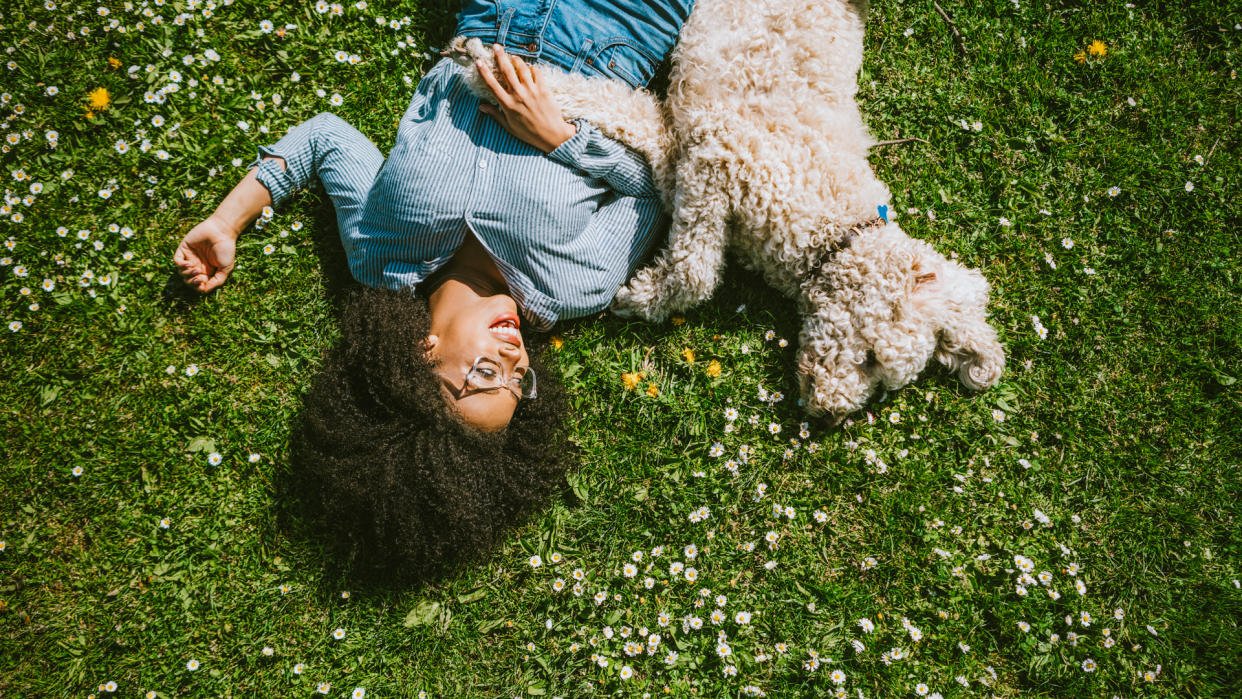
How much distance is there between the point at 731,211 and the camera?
130 inches

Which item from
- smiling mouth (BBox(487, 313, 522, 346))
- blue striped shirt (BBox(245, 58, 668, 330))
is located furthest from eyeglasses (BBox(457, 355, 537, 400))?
blue striped shirt (BBox(245, 58, 668, 330))

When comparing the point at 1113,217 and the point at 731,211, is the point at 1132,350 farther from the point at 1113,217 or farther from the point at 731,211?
the point at 731,211

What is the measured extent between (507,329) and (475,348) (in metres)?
0.20

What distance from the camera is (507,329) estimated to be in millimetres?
3172

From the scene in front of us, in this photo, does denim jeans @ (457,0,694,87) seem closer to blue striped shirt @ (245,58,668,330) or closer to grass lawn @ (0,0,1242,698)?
blue striped shirt @ (245,58,668,330)

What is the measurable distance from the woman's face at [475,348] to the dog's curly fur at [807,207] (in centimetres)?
91

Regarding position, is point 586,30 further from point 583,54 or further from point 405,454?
point 405,454

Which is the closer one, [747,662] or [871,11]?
[747,662]

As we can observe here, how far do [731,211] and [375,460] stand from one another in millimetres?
2106

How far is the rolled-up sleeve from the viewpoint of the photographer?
333 cm

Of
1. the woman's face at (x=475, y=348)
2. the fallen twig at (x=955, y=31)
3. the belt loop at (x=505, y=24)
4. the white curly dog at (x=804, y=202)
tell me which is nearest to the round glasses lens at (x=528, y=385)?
the woman's face at (x=475, y=348)

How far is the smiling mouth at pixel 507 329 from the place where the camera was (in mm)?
3145

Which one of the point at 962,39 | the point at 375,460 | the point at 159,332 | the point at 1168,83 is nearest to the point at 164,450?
the point at 159,332

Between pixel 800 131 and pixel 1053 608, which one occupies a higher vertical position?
pixel 800 131
